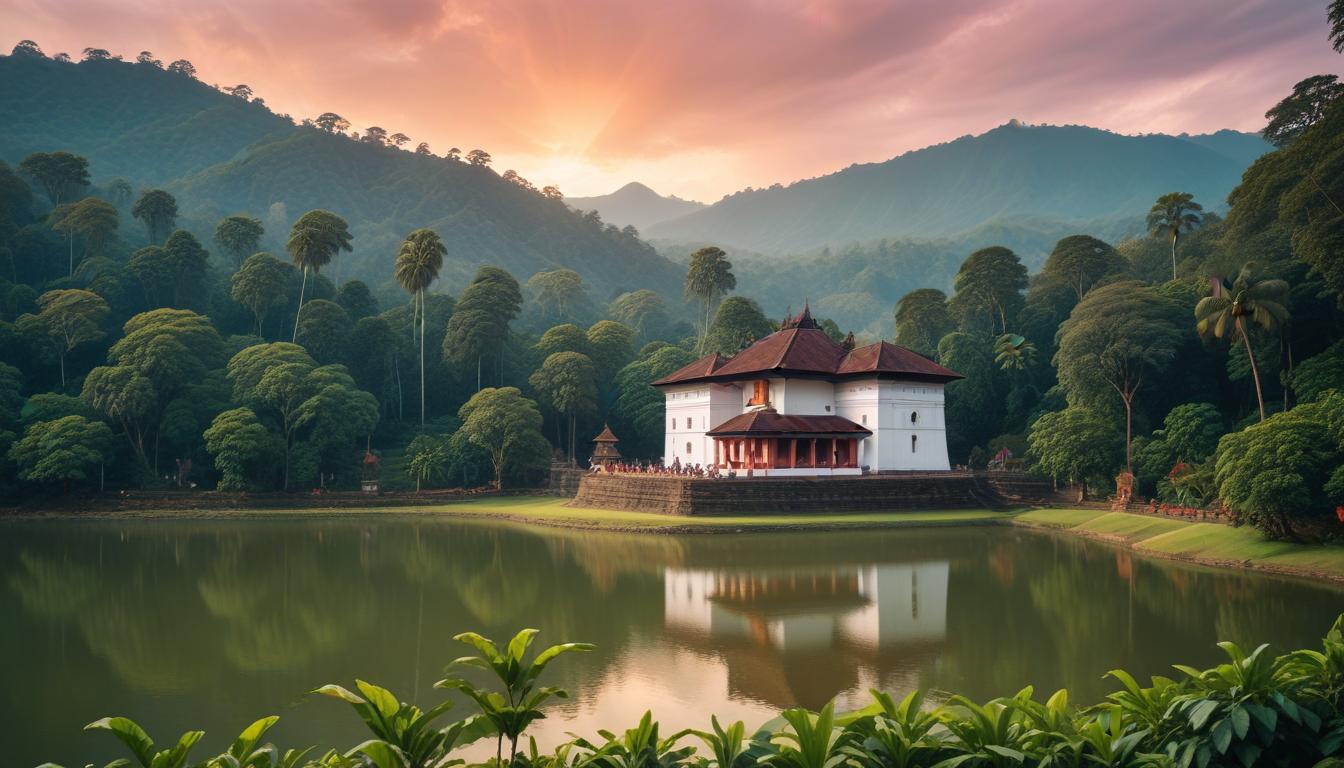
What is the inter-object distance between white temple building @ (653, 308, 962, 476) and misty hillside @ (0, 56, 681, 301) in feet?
260

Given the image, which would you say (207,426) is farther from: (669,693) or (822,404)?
(669,693)

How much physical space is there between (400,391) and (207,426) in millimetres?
15294

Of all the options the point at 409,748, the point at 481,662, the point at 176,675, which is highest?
the point at 481,662

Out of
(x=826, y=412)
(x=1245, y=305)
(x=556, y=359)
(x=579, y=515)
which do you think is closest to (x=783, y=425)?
(x=826, y=412)

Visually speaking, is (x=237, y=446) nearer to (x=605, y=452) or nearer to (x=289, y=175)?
(x=605, y=452)

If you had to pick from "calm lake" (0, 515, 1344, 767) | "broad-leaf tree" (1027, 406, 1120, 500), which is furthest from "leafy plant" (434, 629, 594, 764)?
"broad-leaf tree" (1027, 406, 1120, 500)

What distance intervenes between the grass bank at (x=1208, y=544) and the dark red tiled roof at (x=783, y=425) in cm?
953

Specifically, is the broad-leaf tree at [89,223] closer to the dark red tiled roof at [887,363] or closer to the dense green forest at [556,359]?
the dense green forest at [556,359]

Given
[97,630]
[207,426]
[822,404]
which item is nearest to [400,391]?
[207,426]

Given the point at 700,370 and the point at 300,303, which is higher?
the point at 300,303

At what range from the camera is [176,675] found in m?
12.7

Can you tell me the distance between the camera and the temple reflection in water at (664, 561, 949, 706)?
1228 centimetres

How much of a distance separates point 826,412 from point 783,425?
4.18m

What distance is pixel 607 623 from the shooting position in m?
16.0
